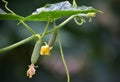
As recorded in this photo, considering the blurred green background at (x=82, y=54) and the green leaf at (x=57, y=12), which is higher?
the green leaf at (x=57, y=12)

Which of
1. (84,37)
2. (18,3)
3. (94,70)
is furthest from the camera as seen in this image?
(94,70)

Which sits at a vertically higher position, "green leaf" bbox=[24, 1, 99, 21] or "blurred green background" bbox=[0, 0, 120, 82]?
"green leaf" bbox=[24, 1, 99, 21]

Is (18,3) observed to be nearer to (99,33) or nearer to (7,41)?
(7,41)

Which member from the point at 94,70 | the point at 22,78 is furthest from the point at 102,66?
the point at 22,78

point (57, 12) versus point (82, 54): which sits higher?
point (57, 12)

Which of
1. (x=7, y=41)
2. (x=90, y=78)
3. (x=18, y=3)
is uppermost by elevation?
(x=18, y=3)

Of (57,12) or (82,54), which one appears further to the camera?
(82,54)

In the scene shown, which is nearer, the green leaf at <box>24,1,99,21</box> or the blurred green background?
the green leaf at <box>24,1,99,21</box>

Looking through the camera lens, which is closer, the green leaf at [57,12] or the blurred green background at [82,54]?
the green leaf at [57,12]
